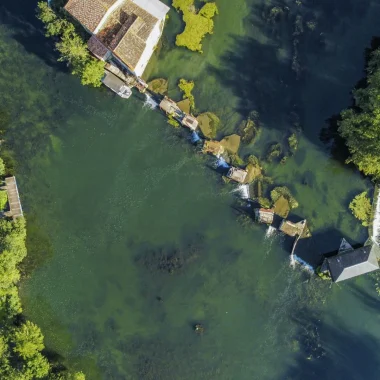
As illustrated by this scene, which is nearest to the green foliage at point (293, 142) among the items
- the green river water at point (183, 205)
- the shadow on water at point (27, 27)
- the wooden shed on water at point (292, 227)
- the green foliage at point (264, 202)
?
the green river water at point (183, 205)

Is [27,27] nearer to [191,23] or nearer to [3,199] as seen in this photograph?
[191,23]

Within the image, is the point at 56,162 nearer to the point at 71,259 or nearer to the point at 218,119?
the point at 71,259

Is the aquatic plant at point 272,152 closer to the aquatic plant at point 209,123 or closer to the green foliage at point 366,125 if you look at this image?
the aquatic plant at point 209,123

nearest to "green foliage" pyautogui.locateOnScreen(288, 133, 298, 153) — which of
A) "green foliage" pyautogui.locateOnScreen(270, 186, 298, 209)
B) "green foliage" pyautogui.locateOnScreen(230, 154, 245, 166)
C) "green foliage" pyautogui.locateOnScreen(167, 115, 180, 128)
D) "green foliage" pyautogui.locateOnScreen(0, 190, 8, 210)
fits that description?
"green foliage" pyautogui.locateOnScreen(270, 186, 298, 209)

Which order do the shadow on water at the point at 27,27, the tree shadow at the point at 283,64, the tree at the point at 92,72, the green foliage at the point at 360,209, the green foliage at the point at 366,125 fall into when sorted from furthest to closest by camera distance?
the green foliage at the point at 360,209, the tree shadow at the point at 283,64, the shadow on water at the point at 27,27, the tree at the point at 92,72, the green foliage at the point at 366,125

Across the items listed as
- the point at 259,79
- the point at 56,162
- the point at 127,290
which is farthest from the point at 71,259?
the point at 259,79

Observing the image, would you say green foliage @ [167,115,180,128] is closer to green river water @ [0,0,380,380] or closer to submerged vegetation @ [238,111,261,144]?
green river water @ [0,0,380,380]

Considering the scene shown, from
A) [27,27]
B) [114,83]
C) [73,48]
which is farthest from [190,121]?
[27,27]
